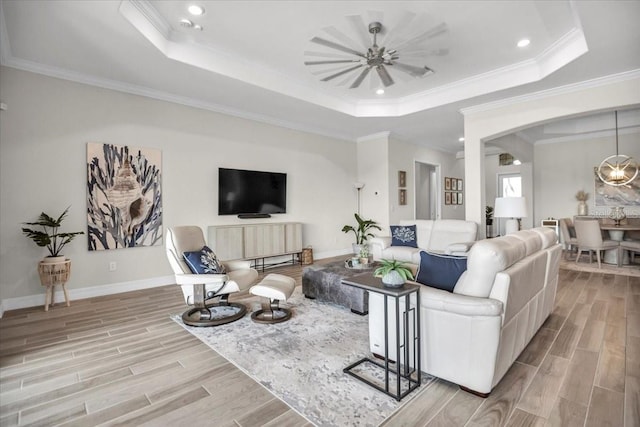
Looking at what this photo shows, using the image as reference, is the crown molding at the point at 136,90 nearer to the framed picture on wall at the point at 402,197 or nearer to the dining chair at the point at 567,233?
the framed picture on wall at the point at 402,197

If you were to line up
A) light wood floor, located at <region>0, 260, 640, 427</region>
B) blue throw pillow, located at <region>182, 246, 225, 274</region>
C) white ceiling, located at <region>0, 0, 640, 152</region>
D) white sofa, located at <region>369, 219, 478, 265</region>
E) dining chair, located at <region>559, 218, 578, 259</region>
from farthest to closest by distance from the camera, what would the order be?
dining chair, located at <region>559, 218, 578, 259</region>, white sofa, located at <region>369, 219, 478, 265</region>, blue throw pillow, located at <region>182, 246, 225, 274</region>, white ceiling, located at <region>0, 0, 640, 152</region>, light wood floor, located at <region>0, 260, 640, 427</region>

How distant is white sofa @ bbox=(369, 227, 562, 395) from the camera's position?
187 cm

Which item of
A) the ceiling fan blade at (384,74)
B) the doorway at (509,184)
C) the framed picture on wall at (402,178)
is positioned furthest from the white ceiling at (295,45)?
the doorway at (509,184)

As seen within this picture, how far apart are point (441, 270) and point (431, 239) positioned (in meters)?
3.29

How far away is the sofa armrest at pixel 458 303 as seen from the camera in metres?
1.84

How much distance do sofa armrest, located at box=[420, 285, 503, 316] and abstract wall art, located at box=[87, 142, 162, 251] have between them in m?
4.06

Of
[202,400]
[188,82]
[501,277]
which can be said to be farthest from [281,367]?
[188,82]

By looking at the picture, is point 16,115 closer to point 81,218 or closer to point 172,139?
point 81,218

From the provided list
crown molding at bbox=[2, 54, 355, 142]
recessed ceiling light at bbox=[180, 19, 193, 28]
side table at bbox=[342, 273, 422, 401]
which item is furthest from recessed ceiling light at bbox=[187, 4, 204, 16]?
side table at bbox=[342, 273, 422, 401]

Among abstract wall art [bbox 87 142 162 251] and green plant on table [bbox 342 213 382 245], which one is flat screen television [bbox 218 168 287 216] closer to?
abstract wall art [bbox 87 142 162 251]

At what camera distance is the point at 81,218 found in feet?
13.3

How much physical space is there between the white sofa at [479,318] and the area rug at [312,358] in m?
0.29

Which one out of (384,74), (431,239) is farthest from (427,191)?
(384,74)

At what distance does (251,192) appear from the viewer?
572 cm
